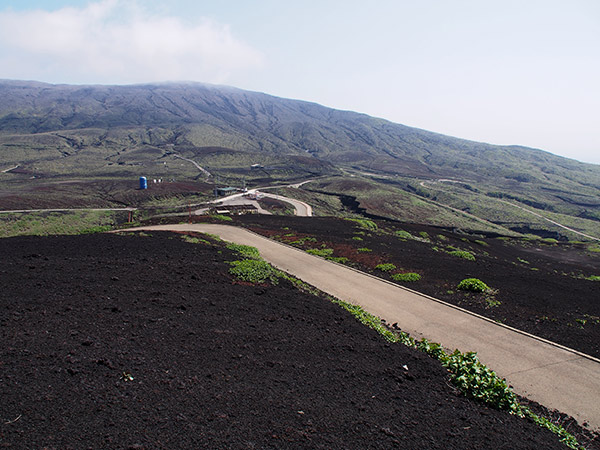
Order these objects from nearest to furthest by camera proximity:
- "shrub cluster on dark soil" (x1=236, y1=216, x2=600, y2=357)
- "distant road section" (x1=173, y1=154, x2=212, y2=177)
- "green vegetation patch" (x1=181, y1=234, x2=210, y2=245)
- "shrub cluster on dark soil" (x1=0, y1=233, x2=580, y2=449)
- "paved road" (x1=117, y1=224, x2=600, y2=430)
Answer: "shrub cluster on dark soil" (x1=0, y1=233, x2=580, y2=449) → "paved road" (x1=117, y1=224, x2=600, y2=430) → "shrub cluster on dark soil" (x1=236, y1=216, x2=600, y2=357) → "green vegetation patch" (x1=181, y1=234, x2=210, y2=245) → "distant road section" (x1=173, y1=154, x2=212, y2=177)

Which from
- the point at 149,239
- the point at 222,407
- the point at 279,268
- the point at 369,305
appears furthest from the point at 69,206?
the point at 222,407

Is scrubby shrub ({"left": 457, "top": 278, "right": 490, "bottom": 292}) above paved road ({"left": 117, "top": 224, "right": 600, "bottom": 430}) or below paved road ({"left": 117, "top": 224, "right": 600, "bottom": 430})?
above

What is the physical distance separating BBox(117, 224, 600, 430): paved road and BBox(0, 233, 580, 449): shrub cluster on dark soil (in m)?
1.89

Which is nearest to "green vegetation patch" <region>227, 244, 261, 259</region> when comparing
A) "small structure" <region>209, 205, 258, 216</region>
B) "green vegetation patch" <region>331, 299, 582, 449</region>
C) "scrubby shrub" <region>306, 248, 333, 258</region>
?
"scrubby shrub" <region>306, 248, 333, 258</region>

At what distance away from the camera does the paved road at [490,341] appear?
7.93 metres

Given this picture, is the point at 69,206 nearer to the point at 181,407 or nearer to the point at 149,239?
the point at 149,239

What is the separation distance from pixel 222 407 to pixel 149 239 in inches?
540

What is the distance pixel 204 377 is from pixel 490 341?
26.8 ft

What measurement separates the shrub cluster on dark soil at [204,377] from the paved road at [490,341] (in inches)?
74.5

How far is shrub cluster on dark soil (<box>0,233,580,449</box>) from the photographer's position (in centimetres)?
504

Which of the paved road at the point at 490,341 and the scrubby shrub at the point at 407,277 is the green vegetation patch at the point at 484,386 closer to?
the paved road at the point at 490,341

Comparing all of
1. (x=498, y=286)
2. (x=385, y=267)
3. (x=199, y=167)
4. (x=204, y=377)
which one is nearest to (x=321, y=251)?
A: (x=385, y=267)

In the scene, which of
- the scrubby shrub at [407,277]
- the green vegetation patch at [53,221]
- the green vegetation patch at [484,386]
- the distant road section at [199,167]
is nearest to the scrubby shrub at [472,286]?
the scrubby shrub at [407,277]

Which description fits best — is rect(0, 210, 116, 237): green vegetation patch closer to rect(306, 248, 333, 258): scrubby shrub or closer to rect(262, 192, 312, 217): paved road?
rect(306, 248, 333, 258): scrubby shrub
